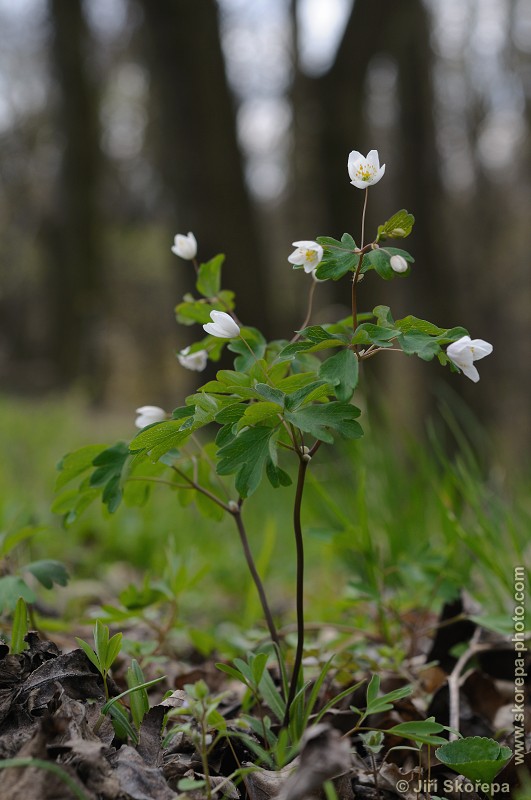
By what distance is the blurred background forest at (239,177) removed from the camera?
559 cm

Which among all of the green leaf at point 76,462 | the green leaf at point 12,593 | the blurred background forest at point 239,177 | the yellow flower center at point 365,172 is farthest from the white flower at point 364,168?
the blurred background forest at point 239,177

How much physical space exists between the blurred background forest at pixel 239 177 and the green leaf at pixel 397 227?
3.18 m

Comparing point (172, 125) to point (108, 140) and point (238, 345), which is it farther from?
point (108, 140)

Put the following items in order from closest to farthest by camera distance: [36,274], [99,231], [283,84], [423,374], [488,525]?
[488,525]
[423,374]
[99,231]
[283,84]
[36,274]

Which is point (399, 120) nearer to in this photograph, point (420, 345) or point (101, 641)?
point (420, 345)

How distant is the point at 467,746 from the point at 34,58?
50.3 ft

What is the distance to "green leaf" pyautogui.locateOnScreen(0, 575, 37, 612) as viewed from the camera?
1.16 metres

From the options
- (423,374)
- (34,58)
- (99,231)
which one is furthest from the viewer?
(34,58)

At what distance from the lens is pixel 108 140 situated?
14.4 m

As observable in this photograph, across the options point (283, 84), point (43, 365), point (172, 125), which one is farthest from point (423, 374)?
point (43, 365)

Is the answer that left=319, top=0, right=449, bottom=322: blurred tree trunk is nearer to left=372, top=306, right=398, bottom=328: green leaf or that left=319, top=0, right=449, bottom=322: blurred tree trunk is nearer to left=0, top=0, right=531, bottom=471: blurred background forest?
left=0, top=0, right=531, bottom=471: blurred background forest

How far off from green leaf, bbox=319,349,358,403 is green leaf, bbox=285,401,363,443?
0.08ft

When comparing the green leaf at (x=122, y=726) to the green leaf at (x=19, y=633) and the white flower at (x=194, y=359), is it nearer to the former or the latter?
the green leaf at (x=19, y=633)

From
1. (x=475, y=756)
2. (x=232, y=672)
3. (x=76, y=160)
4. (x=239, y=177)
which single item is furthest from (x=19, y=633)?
(x=76, y=160)
